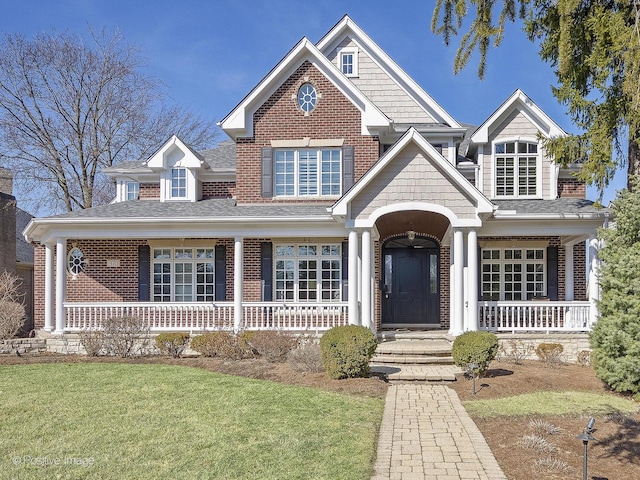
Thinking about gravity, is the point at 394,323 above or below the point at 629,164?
below

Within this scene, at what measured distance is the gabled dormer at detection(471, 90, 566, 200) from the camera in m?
15.4

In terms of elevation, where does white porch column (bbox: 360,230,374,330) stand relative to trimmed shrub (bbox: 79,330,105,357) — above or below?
above

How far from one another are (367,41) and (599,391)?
1257 cm

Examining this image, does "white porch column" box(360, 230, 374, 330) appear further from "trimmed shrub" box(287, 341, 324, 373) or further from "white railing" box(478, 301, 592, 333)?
"white railing" box(478, 301, 592, 333)

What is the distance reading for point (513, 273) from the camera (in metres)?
15.3

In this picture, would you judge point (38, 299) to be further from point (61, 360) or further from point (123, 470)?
point (123, 470)

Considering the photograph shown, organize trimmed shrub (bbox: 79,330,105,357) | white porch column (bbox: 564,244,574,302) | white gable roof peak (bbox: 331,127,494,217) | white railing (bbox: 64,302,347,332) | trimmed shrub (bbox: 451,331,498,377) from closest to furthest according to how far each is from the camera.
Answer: trimmed shrub (bbox: 451,331,498,377), white gable roof peak (bbox: 331,127,494,217), trimmed shrub (bbox: 79,330,105,357), white railing (bbox: 64,302,347,332), white porch column (bbox: 564,244,574,302)

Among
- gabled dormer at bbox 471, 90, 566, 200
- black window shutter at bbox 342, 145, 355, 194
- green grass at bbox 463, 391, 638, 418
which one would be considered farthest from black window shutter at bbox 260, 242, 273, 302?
green grass at bbox 463, 391, 638, 418

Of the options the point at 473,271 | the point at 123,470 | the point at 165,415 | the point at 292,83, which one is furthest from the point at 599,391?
the point at 292,83

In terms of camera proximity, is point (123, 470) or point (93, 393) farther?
point (93, 393)

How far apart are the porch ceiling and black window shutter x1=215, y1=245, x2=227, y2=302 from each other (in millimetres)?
4557

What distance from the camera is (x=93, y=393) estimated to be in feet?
28.4

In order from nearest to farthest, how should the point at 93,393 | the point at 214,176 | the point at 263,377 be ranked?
1. the point at 93,393
2. the point at 263,377
3. the point at 214,176

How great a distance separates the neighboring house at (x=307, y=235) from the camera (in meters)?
13.8
